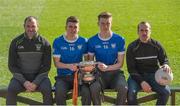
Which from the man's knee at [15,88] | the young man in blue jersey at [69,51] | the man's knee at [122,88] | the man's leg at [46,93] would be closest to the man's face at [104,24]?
the young man in blue jersey at [69,51]

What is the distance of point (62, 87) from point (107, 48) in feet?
3.38

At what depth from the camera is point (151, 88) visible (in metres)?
8.98

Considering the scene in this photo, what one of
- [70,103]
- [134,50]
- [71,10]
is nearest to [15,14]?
[71,10]

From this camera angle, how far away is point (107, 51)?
30.0 feet

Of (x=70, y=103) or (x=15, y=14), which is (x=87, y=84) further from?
(x=15, y=14)

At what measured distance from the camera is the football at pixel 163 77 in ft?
28.9

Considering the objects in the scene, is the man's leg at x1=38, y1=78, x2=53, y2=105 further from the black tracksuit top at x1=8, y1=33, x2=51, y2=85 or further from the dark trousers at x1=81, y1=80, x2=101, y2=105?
the dark trousers at x1=81, y1=80, x2=101, y2=105

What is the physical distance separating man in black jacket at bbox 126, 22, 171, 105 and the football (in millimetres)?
102

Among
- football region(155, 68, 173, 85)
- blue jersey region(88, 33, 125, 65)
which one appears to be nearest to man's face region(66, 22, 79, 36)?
blue jersey region(88, 33, 125, 65)

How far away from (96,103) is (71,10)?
16893 mm

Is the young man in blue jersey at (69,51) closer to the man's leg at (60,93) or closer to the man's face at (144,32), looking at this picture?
the man's leg at (60,93)

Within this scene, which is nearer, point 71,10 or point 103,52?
point 103,52

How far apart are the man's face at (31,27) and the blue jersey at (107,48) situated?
94cm

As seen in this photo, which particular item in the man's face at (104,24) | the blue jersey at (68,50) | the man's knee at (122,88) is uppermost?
the man's face at (104,24)
